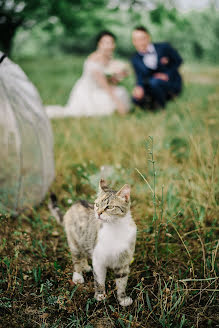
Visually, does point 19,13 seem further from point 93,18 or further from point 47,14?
point 93,18

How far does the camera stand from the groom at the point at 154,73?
481cm

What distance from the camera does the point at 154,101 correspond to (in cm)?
482

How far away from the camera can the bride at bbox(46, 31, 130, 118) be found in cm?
490

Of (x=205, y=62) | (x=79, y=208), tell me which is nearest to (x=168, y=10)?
(x=79, y=208)

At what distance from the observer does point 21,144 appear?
2.14 metres

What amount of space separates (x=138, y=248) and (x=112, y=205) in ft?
1.99

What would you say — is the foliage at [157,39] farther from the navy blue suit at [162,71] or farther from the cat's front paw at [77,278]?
the cat's front paw at [77,278]

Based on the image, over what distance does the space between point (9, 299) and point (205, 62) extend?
1447 centimetres

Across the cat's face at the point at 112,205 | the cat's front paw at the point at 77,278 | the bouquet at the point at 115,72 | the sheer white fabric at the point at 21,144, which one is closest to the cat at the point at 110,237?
the cat's face at the point at 112,205

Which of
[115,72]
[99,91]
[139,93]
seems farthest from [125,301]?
[115,72]

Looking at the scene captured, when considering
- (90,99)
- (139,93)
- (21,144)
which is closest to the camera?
(21,144)

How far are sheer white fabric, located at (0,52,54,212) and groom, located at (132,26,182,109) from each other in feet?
9.41

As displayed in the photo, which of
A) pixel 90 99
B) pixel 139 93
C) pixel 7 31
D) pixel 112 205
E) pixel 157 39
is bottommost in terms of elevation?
pixel 157 39

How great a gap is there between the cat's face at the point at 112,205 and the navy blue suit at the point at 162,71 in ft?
12.4
